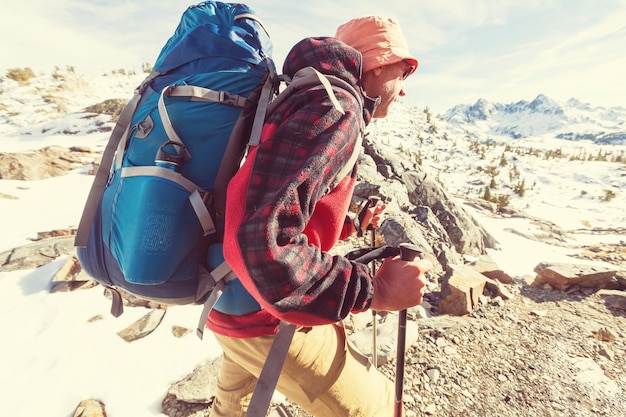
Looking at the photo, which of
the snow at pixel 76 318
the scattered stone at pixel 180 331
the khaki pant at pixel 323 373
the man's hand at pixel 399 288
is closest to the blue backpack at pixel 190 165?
the khaki pant at pixel 323 373

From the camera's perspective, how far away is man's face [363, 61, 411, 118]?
54.8 inches

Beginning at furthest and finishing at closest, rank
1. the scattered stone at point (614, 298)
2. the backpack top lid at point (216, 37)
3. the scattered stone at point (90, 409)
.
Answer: the scattered stone at point (614, 298) < the scattered stone at point (90, 409) < the backpack top lid at point (216, 37)

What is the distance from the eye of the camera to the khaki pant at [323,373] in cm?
124

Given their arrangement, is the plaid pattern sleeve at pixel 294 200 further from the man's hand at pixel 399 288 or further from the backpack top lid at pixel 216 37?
the backpack top lid at pixel 216 37

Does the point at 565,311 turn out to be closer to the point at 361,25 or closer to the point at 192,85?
the point at 361,25

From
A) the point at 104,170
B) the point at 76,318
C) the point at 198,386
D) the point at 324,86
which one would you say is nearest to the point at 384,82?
the point at 324,86

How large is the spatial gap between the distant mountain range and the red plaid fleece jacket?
296 ft

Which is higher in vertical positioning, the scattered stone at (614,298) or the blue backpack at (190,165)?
the blue backpack at (190,165)

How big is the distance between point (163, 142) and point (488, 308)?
374 cm

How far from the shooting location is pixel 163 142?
1071mm

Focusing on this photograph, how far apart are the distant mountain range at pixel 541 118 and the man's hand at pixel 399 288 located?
89.9 metres

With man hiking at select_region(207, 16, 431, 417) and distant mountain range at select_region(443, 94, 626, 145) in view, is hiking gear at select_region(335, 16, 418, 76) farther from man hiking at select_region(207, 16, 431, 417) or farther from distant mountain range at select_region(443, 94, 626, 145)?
distant mountain range at select_region(443, 94, 626, 145)

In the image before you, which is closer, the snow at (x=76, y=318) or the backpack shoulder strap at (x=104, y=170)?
the backpack shoulder strap at (x=104, y=170)

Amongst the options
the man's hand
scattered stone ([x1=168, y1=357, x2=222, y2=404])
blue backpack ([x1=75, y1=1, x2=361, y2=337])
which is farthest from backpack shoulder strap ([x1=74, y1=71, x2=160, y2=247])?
scattered stone ([x1=168, y1=357, x2=222, y2=404])
